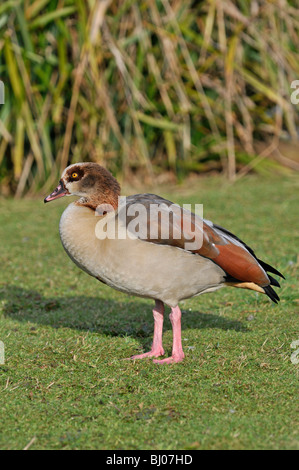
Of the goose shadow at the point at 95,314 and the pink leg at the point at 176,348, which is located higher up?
the pink leg at the point at 176,348

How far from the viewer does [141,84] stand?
30.8 feet

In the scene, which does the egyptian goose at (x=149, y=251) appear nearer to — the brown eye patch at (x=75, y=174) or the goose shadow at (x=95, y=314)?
the brown eye patch at (x=75, y=174)

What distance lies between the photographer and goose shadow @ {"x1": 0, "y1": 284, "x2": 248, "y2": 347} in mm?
4828

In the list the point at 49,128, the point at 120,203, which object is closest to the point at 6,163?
the point at 49,128

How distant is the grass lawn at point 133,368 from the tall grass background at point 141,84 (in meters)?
2.66

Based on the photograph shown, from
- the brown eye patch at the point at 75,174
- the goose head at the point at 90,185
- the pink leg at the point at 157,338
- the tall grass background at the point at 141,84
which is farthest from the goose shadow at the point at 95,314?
the tall grass background at the point at 141,84

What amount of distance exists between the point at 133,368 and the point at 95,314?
4.14ft

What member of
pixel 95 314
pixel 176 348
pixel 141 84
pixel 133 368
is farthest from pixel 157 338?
pixel 141 84

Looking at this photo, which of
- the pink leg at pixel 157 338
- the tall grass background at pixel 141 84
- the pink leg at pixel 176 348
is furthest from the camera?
the tall grass background at pixel 141 84

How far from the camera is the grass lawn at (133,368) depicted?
124 inches

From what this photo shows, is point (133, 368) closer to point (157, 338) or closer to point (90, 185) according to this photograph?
point (157, 338)

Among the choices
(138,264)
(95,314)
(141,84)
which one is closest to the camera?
(138,264)

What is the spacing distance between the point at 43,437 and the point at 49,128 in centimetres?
649
